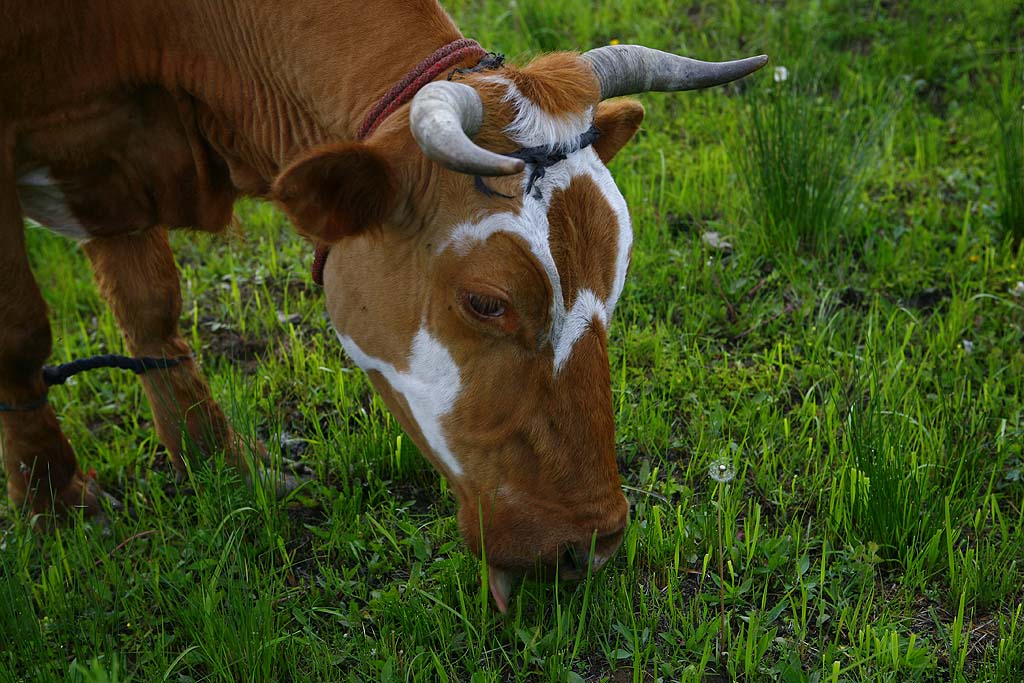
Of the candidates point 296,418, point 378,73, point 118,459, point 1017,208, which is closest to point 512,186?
point 378,73

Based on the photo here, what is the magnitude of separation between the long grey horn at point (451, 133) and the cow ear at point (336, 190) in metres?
0.23

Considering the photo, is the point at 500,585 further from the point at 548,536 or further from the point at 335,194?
the point at 335,194

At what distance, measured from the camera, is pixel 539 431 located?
2.76m

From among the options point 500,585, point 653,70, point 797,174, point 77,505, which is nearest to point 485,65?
point 653,70

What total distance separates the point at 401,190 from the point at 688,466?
157 centimetres

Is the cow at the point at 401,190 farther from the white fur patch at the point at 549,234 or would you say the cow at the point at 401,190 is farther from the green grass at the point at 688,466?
the green grass at the point at 688,466

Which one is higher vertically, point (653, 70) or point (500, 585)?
point (653, 70)

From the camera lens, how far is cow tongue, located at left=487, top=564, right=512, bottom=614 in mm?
2939

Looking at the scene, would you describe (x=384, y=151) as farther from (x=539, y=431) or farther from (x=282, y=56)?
(x=539, y=431)

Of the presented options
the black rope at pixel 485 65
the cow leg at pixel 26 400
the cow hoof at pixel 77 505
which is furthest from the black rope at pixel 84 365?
Result: the black rope at pixel 485 65

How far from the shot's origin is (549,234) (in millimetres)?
2660

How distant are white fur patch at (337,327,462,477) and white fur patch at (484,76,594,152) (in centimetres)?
57

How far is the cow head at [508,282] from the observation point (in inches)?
105

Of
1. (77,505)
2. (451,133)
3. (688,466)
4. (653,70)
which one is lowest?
(688,466)
